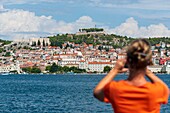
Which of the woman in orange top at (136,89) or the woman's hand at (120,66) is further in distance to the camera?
the woman's hand at (120,66)

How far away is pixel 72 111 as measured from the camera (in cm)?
3694

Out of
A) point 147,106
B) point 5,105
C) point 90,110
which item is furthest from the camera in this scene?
point 5,105

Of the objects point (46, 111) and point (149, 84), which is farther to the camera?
point (46, 111)

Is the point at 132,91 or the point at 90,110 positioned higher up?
the point at 132,91

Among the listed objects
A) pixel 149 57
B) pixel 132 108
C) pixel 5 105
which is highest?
pixel 149 57

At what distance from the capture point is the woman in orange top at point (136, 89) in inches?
147

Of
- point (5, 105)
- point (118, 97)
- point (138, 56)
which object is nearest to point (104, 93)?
point (118, 97)

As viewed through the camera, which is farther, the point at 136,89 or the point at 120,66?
→ the point at 120,66

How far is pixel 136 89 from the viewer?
375 cm

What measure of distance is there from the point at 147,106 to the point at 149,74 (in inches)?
12.4

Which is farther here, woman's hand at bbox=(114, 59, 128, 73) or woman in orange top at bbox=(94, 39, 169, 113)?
woman's hand at bbox=(114, 59, 128, 73)

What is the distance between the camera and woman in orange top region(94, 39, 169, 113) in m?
3.74

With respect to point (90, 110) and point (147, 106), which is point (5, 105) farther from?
point (147, 106)

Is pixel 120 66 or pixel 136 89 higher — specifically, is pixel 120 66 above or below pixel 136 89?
above
